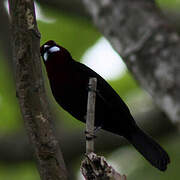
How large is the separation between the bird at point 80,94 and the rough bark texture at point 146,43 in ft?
0.86

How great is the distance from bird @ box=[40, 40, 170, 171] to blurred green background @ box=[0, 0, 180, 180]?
1080 mm

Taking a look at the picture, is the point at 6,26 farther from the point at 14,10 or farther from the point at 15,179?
the point at 14,10

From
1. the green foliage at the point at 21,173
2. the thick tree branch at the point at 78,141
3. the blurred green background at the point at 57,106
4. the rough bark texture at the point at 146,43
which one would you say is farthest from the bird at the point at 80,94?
the green foliage at the point at 21,173

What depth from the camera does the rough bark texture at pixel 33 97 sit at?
→ 207cm

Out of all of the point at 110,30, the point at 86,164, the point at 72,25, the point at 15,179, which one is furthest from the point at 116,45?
the point at 15,179

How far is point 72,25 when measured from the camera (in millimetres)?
5203

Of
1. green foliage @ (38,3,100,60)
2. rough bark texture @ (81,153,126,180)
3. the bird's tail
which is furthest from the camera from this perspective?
green foliage @ (38,3,100,60)

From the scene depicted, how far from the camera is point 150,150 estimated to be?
3416mm

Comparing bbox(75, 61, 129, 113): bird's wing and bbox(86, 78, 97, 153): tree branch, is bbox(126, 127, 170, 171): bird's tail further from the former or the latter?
bbox(86, 78, 97, 153): tree branch

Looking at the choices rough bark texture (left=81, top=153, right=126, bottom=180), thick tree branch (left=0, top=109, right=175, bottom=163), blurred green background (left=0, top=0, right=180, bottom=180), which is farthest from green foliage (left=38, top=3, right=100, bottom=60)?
rough bark texture (left=81, top=153, right=126, bottom=180)

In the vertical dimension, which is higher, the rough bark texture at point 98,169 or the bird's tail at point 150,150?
the rough bark texture at point 98,169

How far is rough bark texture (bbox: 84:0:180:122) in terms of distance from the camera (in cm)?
287

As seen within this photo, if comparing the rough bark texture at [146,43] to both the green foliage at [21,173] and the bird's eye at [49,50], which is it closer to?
the bird's eye at [49,50]

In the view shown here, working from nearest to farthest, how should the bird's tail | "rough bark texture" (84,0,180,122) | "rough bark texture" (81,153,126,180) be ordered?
"rough bark texture" (81,153,126,180) < "rough bark texture" (84,0,180,122) < the bird's tail
